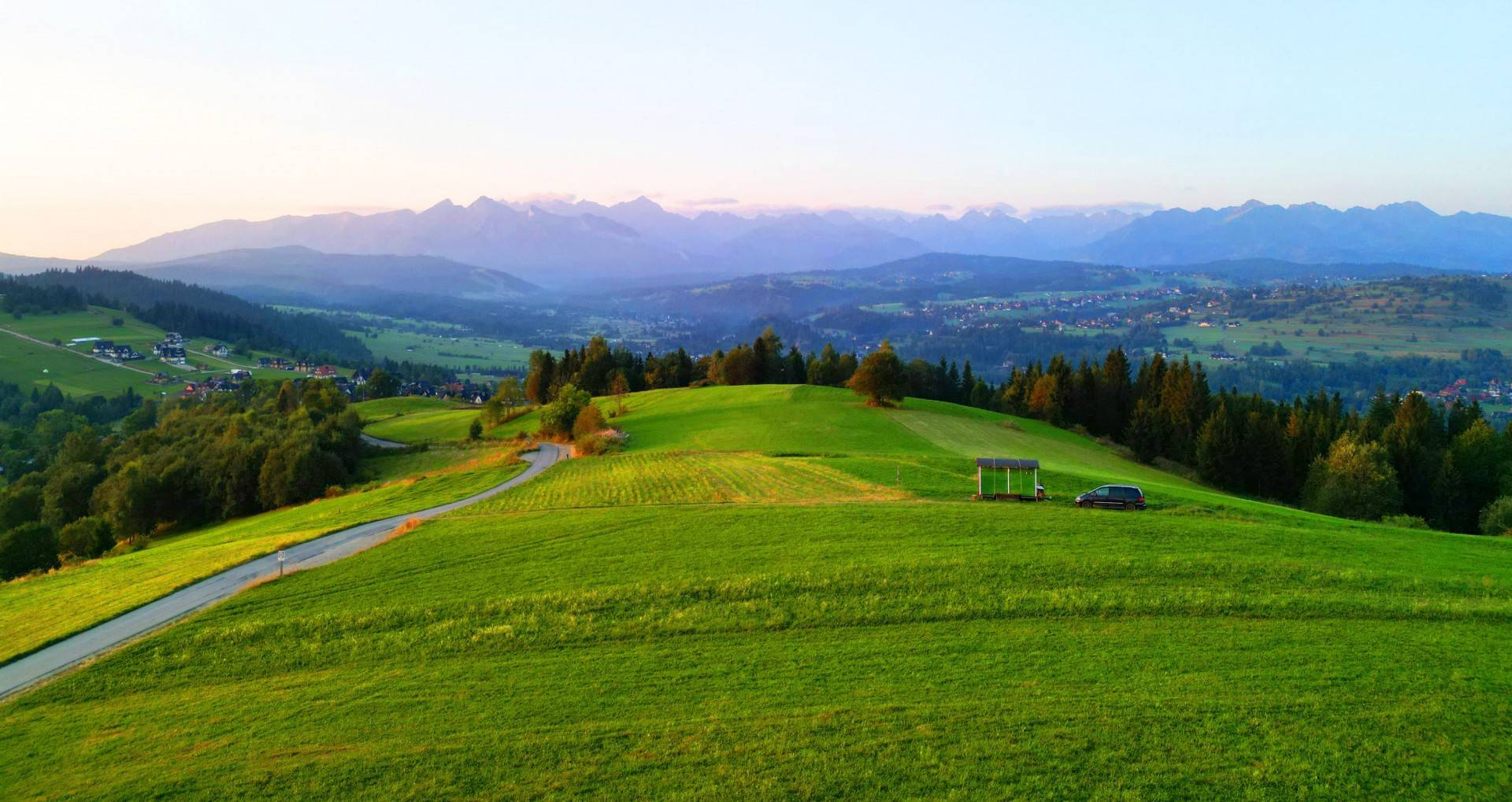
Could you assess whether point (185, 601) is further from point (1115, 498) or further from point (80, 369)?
point (80, 369)

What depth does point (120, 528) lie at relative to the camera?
6219cm

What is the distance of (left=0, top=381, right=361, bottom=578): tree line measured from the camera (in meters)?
57.2

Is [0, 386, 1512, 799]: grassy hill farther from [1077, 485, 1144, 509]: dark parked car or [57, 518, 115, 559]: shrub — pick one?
[57, 518, 115, 559]: shrub

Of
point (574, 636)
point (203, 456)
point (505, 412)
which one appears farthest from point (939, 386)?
point (574, 636)

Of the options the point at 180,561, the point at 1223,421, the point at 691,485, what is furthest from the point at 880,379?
the point at 180,561

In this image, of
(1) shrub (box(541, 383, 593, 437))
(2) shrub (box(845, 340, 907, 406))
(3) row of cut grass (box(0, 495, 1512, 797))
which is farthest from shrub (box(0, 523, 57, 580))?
(2) shrub (box(845, 340, 907, 406))

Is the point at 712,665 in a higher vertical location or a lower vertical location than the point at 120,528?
higher

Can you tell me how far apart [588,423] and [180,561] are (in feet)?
120

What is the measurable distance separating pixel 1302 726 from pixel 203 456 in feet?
269

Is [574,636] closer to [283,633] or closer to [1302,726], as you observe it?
[283,633]

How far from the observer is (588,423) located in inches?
2687

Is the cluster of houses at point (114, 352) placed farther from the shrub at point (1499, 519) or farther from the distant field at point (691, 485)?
→ the shrub at point (1499, 519)

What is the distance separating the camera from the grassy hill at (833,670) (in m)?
→ 14.2

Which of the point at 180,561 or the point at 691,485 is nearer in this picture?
the point at 180,561
